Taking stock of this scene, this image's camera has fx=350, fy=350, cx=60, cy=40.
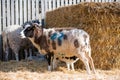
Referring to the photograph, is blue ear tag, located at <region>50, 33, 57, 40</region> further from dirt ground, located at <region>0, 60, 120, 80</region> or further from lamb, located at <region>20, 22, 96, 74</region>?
dirt ground, located at <region>0, 60, 120, 80</region>

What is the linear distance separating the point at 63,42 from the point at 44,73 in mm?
1014

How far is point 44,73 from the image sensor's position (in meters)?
9.52

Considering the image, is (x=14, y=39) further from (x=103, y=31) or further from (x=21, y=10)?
(x=103, y=31)

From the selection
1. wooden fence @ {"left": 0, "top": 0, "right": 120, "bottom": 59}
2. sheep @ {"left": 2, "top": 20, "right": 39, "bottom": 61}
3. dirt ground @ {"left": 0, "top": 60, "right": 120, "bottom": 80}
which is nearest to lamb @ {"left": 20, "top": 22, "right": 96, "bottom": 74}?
dirt ground @ {"left": 0, "top": 60, "right": 120, "bottom": 80}

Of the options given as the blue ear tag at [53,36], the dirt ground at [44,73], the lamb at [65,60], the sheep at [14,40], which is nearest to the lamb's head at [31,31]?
the blue ear tag at [53,36]

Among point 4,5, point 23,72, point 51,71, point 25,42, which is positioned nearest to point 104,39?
point 51,71

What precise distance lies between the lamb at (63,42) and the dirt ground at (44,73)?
440mm

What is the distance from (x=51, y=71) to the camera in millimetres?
9906

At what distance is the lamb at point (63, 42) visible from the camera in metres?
9.41

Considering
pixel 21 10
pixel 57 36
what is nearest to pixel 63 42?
pixel 57 36

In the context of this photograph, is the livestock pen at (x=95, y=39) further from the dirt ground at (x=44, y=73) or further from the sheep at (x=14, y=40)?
the sheep at (x=14, y=40)

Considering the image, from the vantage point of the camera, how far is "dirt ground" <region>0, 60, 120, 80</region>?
859 cm

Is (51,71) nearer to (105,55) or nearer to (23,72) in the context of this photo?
(23,72)

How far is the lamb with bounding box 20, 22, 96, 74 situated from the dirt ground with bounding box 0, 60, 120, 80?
440 mm
